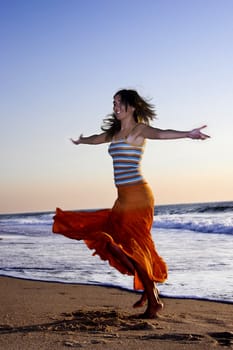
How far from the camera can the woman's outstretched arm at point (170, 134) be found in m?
4.32

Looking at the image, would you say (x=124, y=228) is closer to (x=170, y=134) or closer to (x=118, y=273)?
(x=170, y=134)

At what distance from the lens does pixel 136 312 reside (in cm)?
505

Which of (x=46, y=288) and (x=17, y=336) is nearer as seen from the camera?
(x=17, y=336)

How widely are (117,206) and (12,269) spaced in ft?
12.1

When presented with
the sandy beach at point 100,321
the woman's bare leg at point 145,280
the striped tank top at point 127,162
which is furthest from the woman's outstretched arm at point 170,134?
the sandy beach at point 100,321

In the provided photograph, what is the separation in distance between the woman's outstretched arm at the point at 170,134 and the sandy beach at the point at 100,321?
1441 mm

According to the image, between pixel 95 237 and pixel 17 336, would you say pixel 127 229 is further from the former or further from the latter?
pixel 17 336

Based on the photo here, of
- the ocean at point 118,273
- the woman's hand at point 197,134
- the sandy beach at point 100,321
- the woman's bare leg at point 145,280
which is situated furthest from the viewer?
the ocean at point 118,273

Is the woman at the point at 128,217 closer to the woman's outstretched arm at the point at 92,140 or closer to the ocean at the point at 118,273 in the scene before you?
the woman's outstretched arm at the point at 92,140

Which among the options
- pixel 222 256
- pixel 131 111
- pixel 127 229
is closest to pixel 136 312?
pixel 127 229

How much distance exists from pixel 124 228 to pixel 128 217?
4.0 inches

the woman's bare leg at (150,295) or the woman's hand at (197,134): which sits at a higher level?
the woman's hand at (197,134)

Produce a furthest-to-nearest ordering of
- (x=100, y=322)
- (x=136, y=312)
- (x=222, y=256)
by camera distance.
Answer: (x=222, y=256) < (x=136, y=312) < (x=100, y=322)

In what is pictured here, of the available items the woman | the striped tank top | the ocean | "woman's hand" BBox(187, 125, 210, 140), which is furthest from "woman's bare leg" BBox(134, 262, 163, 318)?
"woman's hand" BBox(187, 125, 210, 140)
